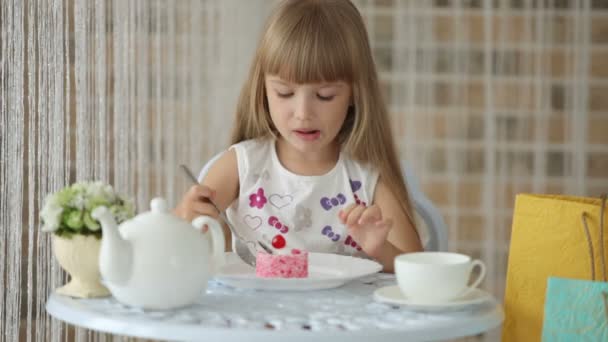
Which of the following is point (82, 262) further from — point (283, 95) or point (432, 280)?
point (283, 95)

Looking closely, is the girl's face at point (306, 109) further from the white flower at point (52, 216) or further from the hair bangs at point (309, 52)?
the white flower at point (52, 216)

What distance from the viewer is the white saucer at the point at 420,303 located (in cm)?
120

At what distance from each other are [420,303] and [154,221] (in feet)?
1.10

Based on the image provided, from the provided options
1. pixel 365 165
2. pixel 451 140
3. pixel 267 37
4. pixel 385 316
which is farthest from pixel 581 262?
pixel 451 140

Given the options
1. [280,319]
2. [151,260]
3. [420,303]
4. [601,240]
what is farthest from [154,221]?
[601,240]

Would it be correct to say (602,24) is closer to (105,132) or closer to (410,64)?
(410,64)

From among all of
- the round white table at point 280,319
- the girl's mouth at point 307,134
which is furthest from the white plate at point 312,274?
the girl's mouth at point 307,134

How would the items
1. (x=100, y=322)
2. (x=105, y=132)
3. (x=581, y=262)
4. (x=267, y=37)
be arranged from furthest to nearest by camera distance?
(x=105, y=132) → (x=267, y=37) → (x=581, y=262) → (x=100, y=322)

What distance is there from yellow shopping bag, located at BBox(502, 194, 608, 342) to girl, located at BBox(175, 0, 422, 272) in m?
0.23

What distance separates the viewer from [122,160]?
8.67 feet

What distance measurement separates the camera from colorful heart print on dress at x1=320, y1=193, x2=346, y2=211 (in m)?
1.80

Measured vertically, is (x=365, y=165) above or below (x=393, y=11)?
below

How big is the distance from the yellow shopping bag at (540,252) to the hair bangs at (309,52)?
40cm

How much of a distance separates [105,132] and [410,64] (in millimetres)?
1226
